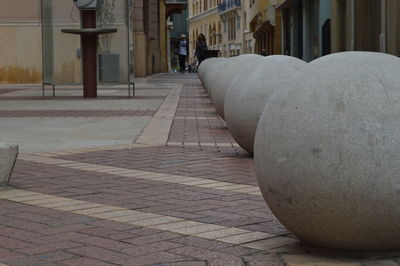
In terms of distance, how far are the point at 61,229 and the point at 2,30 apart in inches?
1124

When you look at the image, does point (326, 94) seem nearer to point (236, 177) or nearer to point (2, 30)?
point (236, 177)

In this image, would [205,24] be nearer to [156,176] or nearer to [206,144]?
[206,144]

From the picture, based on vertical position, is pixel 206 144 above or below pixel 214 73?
below

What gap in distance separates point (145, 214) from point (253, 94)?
3.43 m

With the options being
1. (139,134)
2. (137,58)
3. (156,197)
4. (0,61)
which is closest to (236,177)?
(156,197)

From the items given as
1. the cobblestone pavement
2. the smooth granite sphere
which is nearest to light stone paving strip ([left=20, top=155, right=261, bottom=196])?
the cobblestone pavement

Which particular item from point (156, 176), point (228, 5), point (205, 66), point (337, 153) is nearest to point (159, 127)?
point (156, 176)

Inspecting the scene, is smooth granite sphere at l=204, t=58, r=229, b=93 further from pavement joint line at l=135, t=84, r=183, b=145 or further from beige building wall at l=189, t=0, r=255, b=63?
beige building wall at l=189, t=0, r=255, b=63

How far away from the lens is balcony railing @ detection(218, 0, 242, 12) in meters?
79.1

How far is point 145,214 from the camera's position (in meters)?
6.05

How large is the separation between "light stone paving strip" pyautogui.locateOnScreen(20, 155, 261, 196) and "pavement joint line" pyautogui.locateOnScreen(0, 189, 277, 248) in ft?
3.85

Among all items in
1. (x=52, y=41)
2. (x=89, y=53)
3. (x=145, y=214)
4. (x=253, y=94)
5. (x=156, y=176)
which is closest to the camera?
(x=145, y=214)

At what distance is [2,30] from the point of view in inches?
1299

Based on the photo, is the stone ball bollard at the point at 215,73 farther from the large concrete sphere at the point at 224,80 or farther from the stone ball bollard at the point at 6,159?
the stone ball bollard at the point at 6,159
